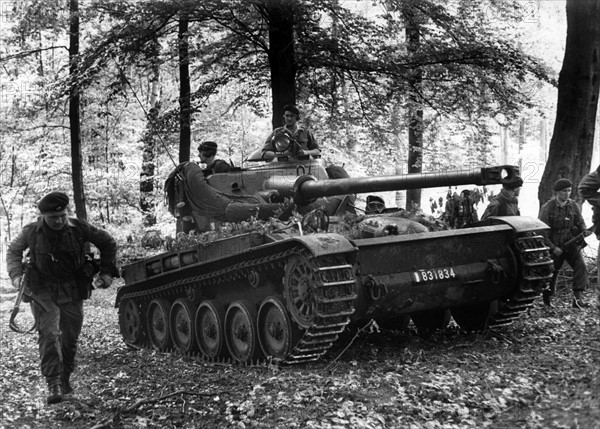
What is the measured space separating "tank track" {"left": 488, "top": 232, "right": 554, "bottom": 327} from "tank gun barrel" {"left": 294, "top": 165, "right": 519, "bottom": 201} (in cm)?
175

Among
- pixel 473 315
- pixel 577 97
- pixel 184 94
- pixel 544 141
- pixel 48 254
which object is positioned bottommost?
pixel 473 315

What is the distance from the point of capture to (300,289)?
840cm

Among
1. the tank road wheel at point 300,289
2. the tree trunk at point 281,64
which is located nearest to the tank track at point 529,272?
the tank road wheel at point 300,289

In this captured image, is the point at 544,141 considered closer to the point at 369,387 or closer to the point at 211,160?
the point at 211,160

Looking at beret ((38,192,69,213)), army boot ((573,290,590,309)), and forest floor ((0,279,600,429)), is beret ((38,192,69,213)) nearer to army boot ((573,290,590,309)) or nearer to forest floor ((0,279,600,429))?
forest floor ((0,279,600,429))

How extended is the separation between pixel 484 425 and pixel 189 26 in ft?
49.1

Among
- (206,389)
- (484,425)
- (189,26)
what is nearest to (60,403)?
(206,389)

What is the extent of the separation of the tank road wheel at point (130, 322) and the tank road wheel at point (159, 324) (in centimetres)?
35

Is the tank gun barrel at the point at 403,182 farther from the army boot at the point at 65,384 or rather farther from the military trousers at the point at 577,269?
the military trousers at the point at 577,269

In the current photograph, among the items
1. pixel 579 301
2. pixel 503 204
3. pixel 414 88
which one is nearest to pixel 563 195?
pixel 503 204

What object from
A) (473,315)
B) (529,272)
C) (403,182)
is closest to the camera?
(403,182)

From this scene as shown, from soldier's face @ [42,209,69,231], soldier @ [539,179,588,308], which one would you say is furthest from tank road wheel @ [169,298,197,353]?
soldier @ [539,179,588,308]

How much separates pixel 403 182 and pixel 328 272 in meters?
1.44

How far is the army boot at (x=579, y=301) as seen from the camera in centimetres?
1133
